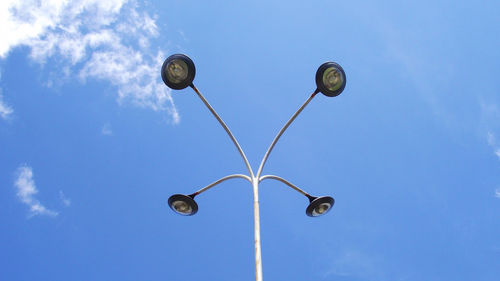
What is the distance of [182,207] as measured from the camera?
26.7ft

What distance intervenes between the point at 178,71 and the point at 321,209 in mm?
4552

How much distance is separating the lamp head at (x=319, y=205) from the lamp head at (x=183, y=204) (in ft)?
8.61

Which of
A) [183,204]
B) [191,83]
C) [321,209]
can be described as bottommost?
[321,209]

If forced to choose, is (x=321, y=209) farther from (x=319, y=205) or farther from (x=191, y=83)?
(x=191, y=83)

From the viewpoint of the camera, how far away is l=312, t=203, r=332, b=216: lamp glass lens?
8233mm

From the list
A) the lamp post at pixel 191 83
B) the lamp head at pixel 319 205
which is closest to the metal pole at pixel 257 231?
the lamp post at pixel 191 83

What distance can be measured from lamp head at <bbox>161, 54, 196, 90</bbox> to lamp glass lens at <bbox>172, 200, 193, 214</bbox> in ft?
8.58

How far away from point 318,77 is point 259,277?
4.57m

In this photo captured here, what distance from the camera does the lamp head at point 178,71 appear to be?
7.96 m

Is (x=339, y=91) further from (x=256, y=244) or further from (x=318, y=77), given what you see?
(x=256, y=244)

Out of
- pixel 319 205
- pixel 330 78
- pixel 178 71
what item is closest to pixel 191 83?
pixel 178 71

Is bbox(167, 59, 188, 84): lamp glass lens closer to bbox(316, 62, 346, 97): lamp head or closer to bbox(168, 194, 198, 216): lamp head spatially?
bbox(168, 194, 198, 216): lamp head

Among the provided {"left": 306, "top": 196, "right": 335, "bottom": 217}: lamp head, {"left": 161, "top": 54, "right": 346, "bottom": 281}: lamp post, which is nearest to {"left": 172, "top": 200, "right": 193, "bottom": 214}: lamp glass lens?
{"left": 161, "top": 54, "right": 346, "bottom": 281}: lamp post

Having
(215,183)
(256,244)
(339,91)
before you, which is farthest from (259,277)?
(339,91)
